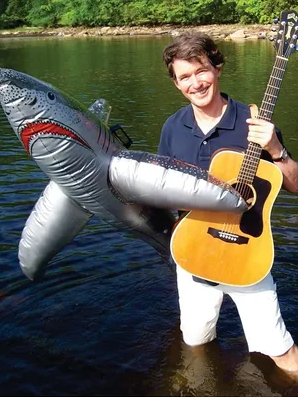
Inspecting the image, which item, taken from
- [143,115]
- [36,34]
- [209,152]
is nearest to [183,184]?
[209,152]

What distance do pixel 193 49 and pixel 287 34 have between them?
2.56 ft

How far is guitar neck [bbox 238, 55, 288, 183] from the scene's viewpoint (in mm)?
3945

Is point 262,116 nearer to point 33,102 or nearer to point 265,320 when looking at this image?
point 265,320

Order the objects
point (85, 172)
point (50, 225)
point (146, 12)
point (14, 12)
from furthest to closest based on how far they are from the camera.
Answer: point (14, 12) < point (146, 12) < point (50, 225) < point (85, 172)

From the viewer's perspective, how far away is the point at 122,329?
18.6 ft

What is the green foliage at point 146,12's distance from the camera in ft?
184

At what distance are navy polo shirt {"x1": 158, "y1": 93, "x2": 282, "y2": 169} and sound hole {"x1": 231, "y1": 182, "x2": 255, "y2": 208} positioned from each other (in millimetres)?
263

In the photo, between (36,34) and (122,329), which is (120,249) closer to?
(122,329)

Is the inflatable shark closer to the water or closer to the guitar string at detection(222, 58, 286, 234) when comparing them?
the guitar string at detection(222, 58, 286, 234)

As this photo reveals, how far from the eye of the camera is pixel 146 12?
6397 cm

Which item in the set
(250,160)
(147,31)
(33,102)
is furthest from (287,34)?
(147,31)

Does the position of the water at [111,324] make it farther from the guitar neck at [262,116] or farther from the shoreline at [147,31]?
the shoreline at [147,31]

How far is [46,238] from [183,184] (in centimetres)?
145

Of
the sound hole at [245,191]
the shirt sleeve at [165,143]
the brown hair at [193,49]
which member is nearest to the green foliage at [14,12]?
the shirt sleeve at [165,143]
